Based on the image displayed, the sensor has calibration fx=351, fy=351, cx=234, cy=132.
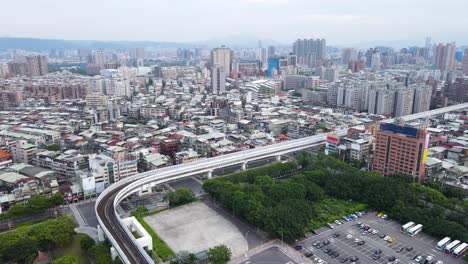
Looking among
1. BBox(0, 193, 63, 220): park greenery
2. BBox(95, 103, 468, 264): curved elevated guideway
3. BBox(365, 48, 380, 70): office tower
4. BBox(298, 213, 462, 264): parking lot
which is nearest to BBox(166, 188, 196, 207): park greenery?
BBox(95, 103, 468, 264): curved elevated guideway

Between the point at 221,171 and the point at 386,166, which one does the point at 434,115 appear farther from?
the point at 221,171

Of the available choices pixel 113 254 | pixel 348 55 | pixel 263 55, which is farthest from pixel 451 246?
pixel 263 55

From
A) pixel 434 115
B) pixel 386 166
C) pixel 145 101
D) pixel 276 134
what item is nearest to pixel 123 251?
pixel 386 166

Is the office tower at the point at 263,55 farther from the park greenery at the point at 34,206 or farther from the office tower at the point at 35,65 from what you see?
the park greenery at the point at 34,206

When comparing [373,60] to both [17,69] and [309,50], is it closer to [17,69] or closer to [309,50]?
[309,50]

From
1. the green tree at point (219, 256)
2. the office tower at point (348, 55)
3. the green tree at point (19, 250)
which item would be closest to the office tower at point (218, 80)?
the green tree at point (219, 256)
